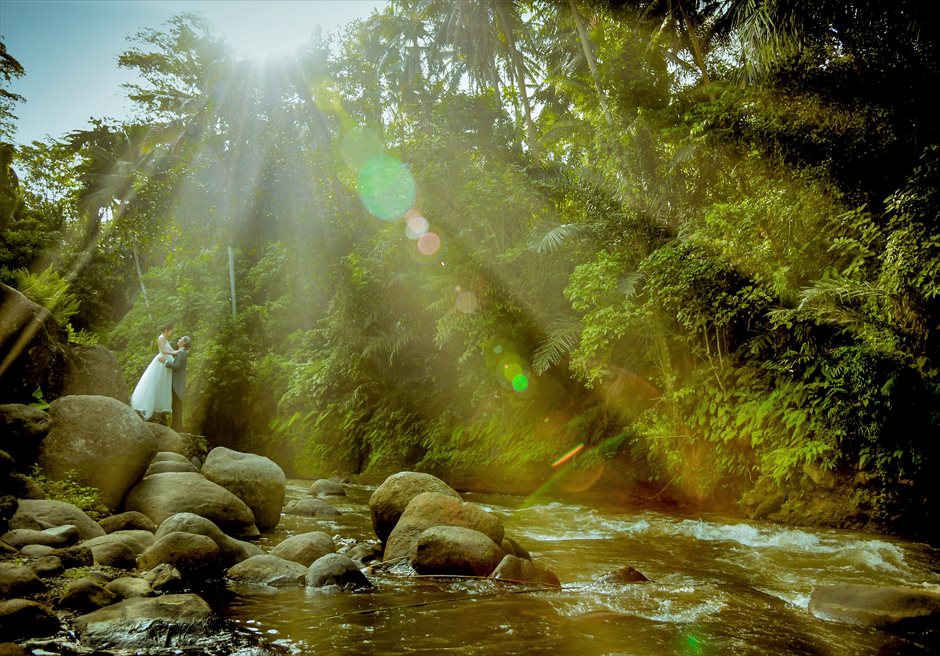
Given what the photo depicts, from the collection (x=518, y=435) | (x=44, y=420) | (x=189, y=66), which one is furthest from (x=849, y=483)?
(x=189, y=66)

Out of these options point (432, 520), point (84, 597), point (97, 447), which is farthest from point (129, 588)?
point (97, 447)

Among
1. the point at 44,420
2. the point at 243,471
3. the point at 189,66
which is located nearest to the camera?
the point at 44,420

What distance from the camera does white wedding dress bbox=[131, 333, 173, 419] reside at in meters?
9.87

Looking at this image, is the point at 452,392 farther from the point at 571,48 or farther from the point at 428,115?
the point at 571,48

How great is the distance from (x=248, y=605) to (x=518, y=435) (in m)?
9.61

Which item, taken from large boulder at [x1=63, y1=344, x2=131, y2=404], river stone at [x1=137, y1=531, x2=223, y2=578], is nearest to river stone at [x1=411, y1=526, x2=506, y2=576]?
river stone at [x1=137, y1=531, x2=223, y2=578]

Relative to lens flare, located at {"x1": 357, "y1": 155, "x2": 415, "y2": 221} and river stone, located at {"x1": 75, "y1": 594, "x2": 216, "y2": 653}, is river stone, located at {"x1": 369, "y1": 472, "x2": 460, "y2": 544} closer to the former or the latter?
river stone, located at {"x1": 75, "y1": 594, "x2": 216, "y2": 653}

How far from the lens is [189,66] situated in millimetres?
24000

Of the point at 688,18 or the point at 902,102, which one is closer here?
the point at 902,102

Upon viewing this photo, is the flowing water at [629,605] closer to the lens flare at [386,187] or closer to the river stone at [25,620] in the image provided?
the river stone at [25,620]

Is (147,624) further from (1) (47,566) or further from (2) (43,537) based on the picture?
(2) (43,537)

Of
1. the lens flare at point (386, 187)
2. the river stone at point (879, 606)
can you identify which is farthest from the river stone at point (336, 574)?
the lens flare at point (386, 187)

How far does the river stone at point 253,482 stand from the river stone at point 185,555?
2295 mm

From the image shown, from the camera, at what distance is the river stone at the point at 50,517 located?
15.0 ft
